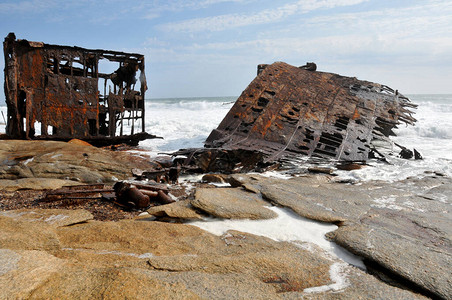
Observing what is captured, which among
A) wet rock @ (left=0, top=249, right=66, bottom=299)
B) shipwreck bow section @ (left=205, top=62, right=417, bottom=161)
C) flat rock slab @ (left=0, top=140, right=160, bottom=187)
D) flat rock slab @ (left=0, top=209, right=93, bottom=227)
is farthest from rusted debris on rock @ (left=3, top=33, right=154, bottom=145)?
wet rock @ (left=0, top=249, right=66, bottom=299)

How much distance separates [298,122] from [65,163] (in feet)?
17.2

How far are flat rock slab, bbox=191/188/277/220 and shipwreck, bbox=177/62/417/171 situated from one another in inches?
92.9

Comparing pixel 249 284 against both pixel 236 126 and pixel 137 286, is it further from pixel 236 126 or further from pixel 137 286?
pixel 236 126

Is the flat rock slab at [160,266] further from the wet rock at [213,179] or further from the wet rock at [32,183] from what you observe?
the wet rock at [213,179]

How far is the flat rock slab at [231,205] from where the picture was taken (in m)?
3.05

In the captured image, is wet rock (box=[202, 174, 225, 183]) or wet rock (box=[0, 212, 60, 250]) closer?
wet rock (box=[0, 212, 60, 250])

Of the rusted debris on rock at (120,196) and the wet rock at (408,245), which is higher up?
the wet rock at (408,245)

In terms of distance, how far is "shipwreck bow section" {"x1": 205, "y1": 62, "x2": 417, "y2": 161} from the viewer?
689cm

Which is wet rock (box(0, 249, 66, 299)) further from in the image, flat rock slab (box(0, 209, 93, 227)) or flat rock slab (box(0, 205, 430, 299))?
flat rock slab (box(0, 209, 93, 227))

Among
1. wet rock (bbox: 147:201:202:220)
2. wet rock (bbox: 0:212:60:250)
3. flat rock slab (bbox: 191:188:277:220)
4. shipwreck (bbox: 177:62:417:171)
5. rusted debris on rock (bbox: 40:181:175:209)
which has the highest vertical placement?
shipwreck (bbox: 177:62:417:171)

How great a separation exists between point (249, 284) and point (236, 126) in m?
5.98

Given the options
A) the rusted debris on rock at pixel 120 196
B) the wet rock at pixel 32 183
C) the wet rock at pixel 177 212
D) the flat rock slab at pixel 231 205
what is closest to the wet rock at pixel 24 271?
the wet rock at pixel 177 212

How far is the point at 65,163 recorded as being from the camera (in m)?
5.00

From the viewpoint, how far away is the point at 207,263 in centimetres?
195
